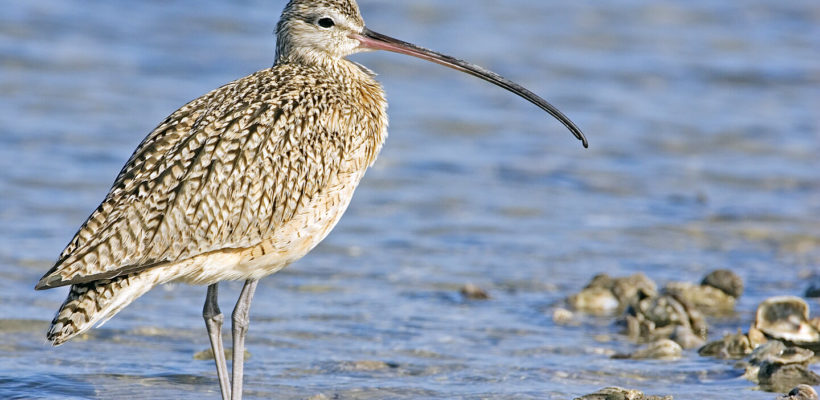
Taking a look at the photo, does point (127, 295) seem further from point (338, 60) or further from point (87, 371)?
point (338, 60)

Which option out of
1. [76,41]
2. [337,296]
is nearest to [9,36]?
[76,41]

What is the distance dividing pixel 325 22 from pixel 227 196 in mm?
1325

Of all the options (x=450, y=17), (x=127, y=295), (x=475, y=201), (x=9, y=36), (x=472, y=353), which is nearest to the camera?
(x=127, y=295)

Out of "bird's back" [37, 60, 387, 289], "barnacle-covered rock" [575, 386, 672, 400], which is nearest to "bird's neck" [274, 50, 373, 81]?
"bird's back" [37, 60, 387, 289]

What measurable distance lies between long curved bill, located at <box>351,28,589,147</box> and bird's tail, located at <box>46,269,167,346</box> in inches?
70.1

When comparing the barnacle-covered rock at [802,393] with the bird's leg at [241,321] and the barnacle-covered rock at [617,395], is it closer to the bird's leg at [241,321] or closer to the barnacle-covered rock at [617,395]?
the barnacle-covered rock at [617,395]

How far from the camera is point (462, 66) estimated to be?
6.20 m

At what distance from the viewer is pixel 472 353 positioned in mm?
6816

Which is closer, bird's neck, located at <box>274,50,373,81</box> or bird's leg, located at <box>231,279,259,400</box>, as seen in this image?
bird's leg, located at <box>231,279,259,400</box>

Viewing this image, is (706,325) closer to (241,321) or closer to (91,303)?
(241,321)

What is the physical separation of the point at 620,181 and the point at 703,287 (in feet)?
9.24

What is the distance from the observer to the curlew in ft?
17.2

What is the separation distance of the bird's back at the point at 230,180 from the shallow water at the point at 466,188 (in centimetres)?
102

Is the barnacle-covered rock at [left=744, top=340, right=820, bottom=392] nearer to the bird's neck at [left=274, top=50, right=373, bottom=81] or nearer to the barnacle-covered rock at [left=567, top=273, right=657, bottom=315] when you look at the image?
the barnacle-covered rock at [left=567, top=273, right=657, bottom=315]
